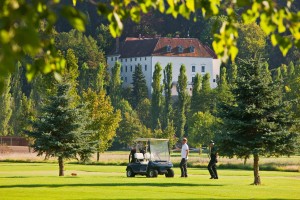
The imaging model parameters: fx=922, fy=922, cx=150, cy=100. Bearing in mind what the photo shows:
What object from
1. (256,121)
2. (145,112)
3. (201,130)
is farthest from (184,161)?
(145,112)

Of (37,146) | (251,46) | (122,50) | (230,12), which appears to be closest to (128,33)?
(122,50)

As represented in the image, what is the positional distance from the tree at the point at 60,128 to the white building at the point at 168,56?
385ft

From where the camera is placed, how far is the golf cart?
38562mm

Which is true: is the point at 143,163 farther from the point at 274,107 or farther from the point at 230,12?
the point at 230,12

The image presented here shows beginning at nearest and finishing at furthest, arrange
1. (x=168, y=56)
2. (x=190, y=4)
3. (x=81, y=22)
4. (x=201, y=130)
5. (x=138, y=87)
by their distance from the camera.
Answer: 1. (x=81, y=22)
2. (x=190, y=4)
3. (x=201, y=130)
4. (x=138, y=87)
5. (x=168, y=56)

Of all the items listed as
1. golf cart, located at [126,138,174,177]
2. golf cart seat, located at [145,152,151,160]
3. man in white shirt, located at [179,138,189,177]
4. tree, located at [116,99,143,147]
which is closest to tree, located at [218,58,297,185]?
man in white shirt, located at [179,138,189,177]

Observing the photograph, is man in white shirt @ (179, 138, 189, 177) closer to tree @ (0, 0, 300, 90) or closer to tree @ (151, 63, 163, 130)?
tree @ (0, 0, 300, 90)

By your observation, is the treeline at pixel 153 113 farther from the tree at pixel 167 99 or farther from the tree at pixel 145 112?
the tree at pixel 167 99

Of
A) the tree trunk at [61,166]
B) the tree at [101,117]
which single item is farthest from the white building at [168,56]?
the tree trunk at [61,166]

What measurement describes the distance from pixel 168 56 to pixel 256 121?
127m

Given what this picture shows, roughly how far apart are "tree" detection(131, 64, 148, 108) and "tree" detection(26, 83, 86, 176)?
97.2m

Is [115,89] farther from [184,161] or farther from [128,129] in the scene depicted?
[184,161]

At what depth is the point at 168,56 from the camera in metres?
159

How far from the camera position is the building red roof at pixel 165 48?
158125 mm
